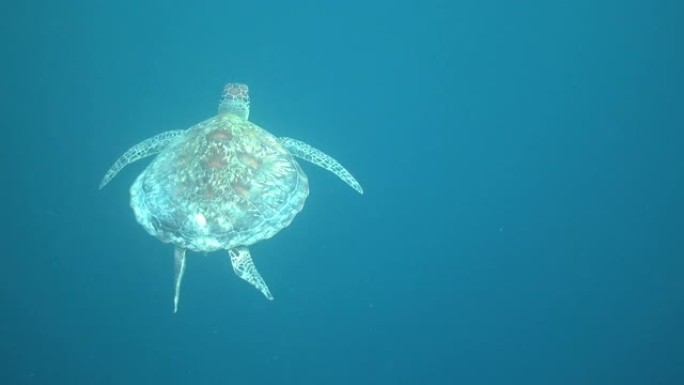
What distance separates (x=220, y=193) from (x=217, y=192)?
3 cm

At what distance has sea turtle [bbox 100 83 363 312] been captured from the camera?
14.7 ft

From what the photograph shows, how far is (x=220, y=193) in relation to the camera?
4.52 metres

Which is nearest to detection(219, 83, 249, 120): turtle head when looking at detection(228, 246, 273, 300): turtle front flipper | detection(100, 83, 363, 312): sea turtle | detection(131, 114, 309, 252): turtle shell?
detection(100, 83, 363, 312): sea turtle

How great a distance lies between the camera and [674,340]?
39.5 ft

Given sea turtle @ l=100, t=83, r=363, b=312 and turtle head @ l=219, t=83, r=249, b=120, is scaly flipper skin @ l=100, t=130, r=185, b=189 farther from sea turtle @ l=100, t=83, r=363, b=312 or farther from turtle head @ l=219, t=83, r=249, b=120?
sea turtle @ l=100, t=83, r=363, b=312

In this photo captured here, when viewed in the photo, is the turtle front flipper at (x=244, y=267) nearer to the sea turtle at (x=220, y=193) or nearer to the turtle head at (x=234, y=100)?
the sea turtle at (x=220, y=193)

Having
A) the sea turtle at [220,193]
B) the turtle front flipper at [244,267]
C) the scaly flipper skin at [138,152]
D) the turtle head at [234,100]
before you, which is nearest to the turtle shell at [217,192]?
the sea turtle at [220,193]

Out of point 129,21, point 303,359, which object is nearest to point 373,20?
point 129,21

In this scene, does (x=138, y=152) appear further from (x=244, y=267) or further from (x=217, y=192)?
(x=244, y=267)

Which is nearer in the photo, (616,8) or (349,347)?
(349,347)

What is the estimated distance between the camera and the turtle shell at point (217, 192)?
4.49 metres

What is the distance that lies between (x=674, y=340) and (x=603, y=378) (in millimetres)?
2917

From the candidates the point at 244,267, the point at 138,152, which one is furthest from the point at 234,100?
the point at 244,267

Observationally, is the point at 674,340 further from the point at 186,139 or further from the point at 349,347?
the point at 186,139
